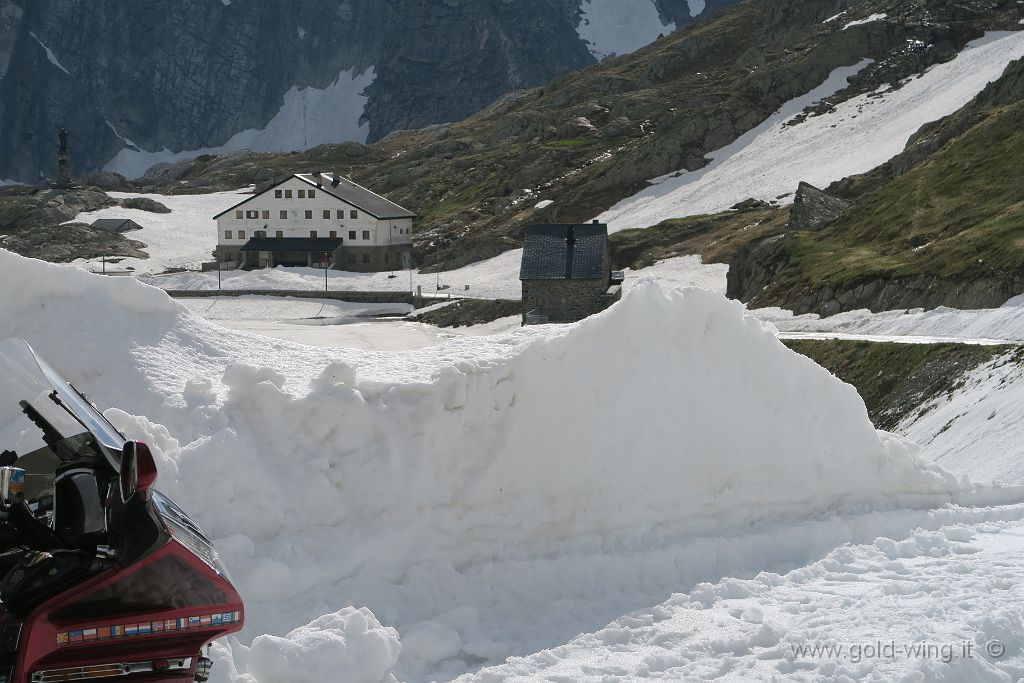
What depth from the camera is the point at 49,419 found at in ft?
25.2

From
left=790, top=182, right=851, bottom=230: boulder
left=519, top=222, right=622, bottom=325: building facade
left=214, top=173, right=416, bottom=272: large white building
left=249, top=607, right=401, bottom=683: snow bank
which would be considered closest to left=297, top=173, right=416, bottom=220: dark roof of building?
left=214, top=173, right=416, bottom=272: large white building

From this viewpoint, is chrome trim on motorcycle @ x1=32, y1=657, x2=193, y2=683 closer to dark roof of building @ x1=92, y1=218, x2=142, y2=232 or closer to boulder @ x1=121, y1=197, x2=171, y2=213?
dark roof of building @ x1=92, y1=218, x2=142, y2=232

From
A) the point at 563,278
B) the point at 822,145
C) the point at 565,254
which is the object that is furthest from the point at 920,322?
the point at 822,145

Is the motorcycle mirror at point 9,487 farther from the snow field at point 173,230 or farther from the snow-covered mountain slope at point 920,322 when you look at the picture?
the snow field at point 173,230

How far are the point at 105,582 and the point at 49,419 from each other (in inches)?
57.2

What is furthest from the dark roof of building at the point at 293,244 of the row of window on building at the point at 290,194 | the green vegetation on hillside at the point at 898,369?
the green vegetation on hillside at the point at 898,369

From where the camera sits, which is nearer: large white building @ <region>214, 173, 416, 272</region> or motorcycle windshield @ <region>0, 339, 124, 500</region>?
motorcycle windshield @ <region>0, 339, 124, 500</region>

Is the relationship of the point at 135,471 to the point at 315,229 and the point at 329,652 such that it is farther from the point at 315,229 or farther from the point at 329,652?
the point at 315,229

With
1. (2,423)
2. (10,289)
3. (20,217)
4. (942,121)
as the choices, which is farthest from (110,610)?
(20,217)

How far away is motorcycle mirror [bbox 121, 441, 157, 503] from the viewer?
21.6 ft

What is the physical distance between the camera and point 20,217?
130 m

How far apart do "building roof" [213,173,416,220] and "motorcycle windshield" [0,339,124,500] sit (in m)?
101

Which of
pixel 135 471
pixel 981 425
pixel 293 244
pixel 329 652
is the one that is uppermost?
pixel 293 244

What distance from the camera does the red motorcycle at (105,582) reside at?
6730 mm
